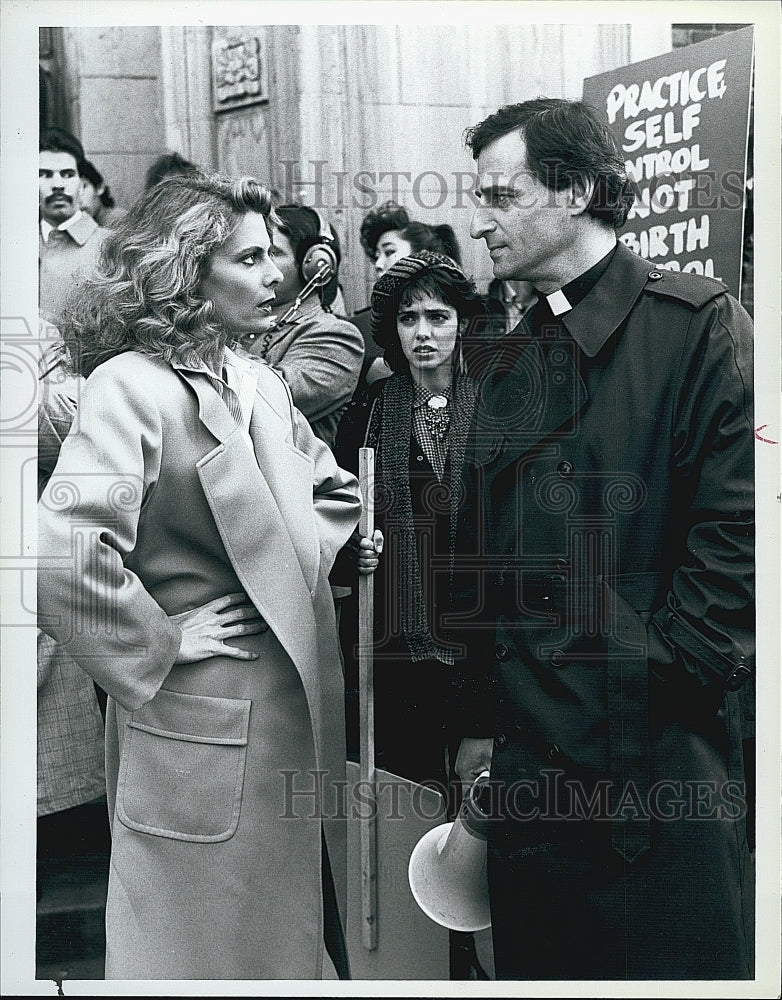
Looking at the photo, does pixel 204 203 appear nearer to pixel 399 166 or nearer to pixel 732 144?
pixel 399 166

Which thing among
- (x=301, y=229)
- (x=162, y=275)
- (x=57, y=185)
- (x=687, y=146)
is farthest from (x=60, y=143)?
(x=687, y=146)

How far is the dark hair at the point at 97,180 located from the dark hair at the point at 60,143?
0.06 feet

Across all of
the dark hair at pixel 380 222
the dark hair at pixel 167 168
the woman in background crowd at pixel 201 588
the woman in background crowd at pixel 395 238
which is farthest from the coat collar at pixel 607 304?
the dark hair at pixel 167 168

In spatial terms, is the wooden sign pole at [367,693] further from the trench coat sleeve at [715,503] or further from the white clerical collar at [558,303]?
the trench coat sleeve at [715,503]

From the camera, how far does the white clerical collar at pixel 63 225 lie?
3.37 meters

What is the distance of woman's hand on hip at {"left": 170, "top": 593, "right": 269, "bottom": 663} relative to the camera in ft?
10.8

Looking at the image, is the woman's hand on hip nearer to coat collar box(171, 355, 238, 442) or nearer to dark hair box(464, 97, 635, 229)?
coat collar box(171, 355, 238, 442)

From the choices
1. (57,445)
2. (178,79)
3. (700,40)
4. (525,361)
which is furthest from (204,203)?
(700,40)

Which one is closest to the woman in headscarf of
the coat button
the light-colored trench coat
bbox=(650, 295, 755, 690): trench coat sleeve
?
the light-colored trench coat

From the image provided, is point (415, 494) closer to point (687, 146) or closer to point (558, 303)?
point (558, 303)

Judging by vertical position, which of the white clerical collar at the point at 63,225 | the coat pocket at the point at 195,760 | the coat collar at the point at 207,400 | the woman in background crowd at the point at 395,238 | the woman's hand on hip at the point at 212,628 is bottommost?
the coat pocket at the point at 195,760

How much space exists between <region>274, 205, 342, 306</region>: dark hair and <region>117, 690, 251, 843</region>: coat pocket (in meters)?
1.29

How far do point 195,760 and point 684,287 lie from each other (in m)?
1.92

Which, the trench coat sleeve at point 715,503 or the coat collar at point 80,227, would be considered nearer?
the trench coat sleeve at point 715,503
